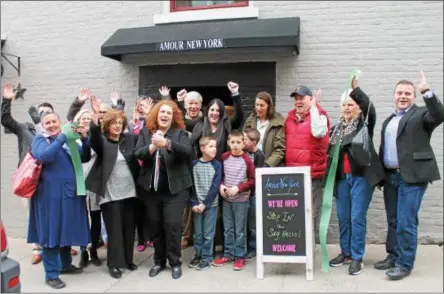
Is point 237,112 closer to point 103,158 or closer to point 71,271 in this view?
point 103,158

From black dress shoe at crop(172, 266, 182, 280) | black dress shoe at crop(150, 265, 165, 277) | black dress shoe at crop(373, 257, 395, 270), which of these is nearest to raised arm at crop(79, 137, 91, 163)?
black dress shoe at crop(150, 265, 165, 277)

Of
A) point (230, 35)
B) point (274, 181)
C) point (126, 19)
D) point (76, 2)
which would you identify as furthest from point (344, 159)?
point (76, 2)

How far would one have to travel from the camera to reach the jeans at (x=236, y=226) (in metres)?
4.83

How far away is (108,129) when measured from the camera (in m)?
4.64

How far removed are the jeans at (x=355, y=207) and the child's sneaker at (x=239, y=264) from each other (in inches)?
43.2

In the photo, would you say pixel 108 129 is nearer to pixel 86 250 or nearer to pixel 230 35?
pixel 86 250

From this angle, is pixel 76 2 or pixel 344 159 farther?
pixel 76 2

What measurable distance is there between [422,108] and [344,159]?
870 mm

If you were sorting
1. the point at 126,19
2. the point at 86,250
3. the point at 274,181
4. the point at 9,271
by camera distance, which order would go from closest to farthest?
the point at 9,271 → the point at 274,181 → the point at 86,250 → the point at 126,19

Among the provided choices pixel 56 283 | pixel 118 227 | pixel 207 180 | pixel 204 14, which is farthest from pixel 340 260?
pixel 204 14

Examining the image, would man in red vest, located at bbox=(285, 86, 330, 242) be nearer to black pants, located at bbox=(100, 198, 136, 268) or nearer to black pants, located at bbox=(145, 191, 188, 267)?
black pants, located at bbox=(145, 191, 188, 267)

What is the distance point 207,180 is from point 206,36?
1.95m

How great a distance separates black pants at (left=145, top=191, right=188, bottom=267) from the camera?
15.1 feet

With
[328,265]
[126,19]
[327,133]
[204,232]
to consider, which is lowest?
[328,265]
